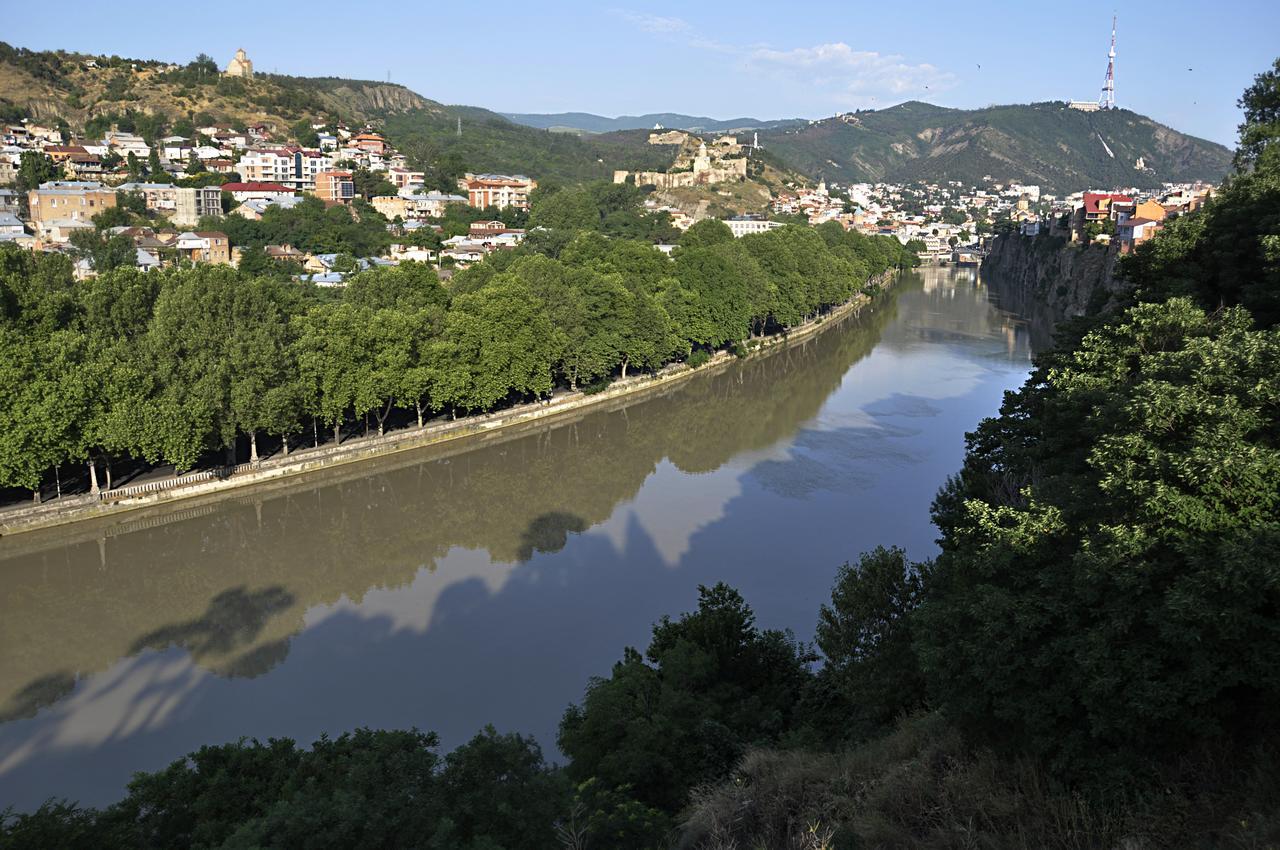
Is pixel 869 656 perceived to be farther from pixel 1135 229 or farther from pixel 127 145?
pixel 127 145

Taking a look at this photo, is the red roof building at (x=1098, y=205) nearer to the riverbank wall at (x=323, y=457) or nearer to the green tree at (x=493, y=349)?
the riverbank wall at (x=323, y=457)

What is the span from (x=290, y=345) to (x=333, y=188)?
39495 millimetres

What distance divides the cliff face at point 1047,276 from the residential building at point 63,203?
148 ft

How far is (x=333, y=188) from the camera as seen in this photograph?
54.3 m

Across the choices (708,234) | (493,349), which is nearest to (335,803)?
(493,349)

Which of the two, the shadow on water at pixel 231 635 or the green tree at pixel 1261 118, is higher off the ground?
the green tree at pixel 1261 118

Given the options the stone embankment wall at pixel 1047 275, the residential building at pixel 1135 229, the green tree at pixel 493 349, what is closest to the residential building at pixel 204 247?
the green tree at pixel 493 349

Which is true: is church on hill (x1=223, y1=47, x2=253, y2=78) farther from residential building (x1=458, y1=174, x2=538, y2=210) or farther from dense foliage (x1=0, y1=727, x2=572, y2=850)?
dense foliage (x1=0, y1=727, x2=572, y2=850)

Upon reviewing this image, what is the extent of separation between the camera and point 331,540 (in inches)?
606

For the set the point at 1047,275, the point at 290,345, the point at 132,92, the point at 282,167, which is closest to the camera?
the point at 290,345

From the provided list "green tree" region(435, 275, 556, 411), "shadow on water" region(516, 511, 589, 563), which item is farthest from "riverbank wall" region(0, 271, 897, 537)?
"shadow on water" region(516, 511, 589, 563)

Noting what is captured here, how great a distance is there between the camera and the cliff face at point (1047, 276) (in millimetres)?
39875

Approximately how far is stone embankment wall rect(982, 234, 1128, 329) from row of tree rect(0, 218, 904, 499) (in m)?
14.6

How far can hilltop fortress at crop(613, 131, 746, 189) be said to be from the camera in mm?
85188
